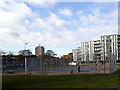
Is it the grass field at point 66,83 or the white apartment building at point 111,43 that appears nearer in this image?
the grass field at point 66,83

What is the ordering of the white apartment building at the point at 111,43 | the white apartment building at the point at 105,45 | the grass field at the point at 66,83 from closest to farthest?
the grass field at the point at 66,83 → the white apartment building at the point at 105,45 → the white apartment building at the point at 111,43

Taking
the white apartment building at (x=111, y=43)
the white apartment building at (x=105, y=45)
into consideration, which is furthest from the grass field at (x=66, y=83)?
the white apartment building at (x=111, y=43)

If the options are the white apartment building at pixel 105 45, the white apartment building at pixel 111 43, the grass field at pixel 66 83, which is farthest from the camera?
the white apartment building at pixel 111 43

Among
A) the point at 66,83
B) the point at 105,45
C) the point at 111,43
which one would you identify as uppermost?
the point at 111,43

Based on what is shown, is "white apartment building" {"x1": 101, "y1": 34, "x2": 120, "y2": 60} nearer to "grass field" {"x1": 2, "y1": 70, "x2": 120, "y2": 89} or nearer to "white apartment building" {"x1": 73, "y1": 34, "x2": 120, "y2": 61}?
"white apartment building" {"x1": 73, "y1": 34, "x2": 120, "y2": 61}

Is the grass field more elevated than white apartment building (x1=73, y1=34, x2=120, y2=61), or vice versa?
white apartment building (x1=73, y1=34, x2=120, y2=61)

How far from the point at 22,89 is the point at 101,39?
119384 millimetres

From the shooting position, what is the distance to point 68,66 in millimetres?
38812

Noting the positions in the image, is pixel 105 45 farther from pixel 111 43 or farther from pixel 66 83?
pixel 66 83

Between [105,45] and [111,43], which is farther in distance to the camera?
[105,45]

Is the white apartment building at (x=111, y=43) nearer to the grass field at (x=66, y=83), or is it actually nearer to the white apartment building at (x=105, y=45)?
the white apartment building at (x=105, y=45)

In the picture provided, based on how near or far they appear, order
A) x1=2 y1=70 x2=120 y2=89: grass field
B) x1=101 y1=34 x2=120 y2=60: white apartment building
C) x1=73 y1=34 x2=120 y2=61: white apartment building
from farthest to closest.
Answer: x1=101 y1=34 x2=120 y2=60: white apartment building → x1=73 y1=34 x2=120 y2=61: white apartment building → x1=2 y1=70 x2=120 y2=89: grass field

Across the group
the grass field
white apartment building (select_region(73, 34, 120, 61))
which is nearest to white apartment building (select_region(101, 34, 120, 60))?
white apartment building (select_region(73, 34, 120, 61))

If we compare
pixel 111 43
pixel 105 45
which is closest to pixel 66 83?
pixel 111 43
